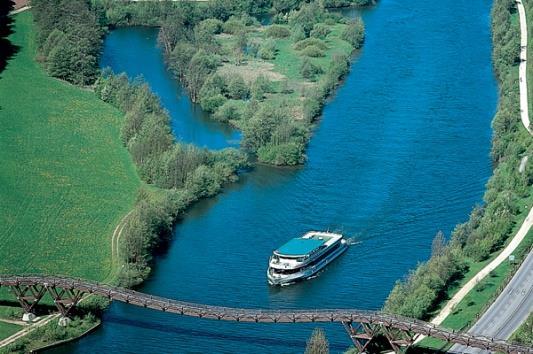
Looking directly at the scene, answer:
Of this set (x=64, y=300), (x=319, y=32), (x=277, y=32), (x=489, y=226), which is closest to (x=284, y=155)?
(x=489, y=226)

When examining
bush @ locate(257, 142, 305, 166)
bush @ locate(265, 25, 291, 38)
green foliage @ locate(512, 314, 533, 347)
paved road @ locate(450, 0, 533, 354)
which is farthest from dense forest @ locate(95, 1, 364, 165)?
green foliage @ locate(512, 314, 533, 347)

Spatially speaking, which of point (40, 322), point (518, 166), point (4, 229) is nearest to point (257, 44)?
point (518, 166)

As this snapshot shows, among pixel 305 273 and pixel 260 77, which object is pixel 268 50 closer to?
pixel 260 77

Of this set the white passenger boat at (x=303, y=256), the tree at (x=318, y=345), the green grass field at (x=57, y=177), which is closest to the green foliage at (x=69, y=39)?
the green grass field at (x=57, y=177)

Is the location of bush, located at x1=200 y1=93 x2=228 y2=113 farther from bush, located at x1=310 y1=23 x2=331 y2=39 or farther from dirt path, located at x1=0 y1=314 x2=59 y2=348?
dirt path, located at x1=0 y1=314 x2=59 y2=348

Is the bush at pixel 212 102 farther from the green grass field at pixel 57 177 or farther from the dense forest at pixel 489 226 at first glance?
the dense forest at pixel 489 226

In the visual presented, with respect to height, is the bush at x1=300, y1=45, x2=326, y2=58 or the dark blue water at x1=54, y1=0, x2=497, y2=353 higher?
the bush at x1=300, y1=45, x2=326, y2=58

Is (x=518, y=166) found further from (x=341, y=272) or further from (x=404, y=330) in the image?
(x=404, y=330)
